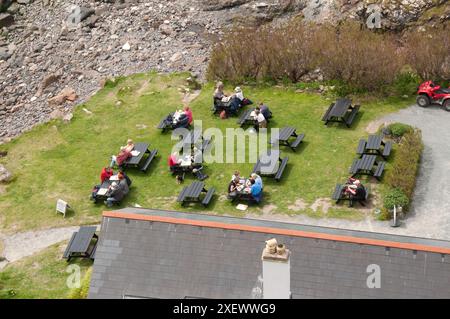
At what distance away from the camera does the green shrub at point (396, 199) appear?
2594cm

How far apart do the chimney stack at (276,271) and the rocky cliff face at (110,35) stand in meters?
20.4

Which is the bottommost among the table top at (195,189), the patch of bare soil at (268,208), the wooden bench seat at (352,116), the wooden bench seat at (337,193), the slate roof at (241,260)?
the wooden bench seat at (352,116)

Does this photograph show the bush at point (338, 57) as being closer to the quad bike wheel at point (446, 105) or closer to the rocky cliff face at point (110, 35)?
the quad bike wheel at point (446, 105)

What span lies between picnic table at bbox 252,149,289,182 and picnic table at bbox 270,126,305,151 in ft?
3.03

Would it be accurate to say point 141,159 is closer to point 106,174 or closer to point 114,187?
point 106,174

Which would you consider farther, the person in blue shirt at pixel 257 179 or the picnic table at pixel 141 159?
the picnic table at pixel 141 159

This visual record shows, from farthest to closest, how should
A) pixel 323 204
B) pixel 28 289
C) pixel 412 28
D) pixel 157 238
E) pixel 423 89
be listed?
pixel 412 28 → pixel 423 89 → pixel 323 204 → pixel 28 289 → pixel 157 238

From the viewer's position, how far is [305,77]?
36.1 meters

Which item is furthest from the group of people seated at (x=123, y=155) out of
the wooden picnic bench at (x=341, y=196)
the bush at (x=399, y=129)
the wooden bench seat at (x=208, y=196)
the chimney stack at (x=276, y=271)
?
the chimney stack at (x=276, y=271)

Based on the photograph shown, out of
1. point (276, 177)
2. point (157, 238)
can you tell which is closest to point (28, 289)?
point (157, 238)

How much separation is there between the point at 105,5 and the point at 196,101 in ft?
49.6

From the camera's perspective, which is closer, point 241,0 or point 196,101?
point 196,101

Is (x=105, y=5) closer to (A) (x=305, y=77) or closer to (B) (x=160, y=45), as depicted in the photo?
(B) (x=160, y=45)
